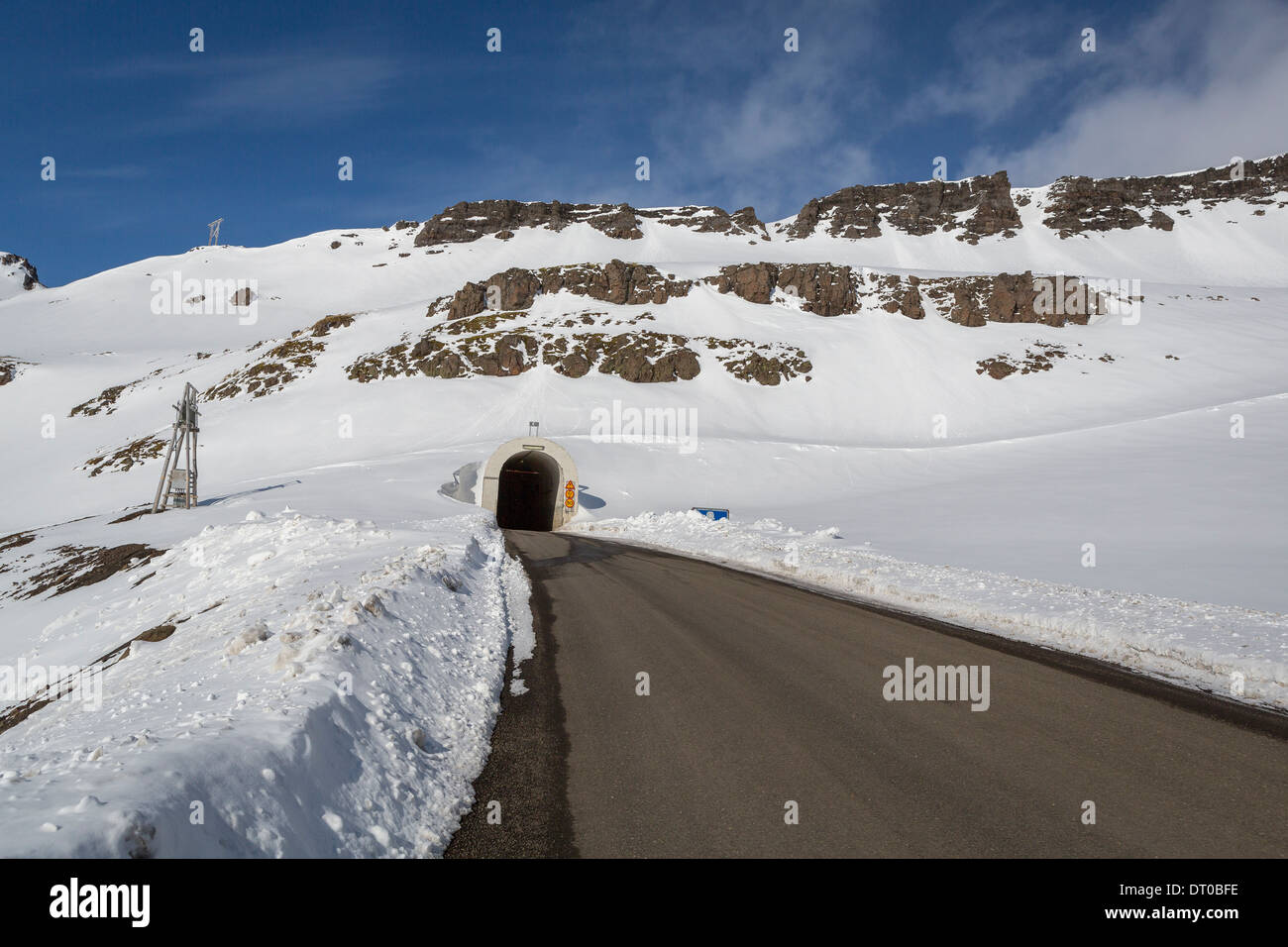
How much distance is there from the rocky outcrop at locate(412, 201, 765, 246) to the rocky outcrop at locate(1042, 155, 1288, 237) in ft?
239

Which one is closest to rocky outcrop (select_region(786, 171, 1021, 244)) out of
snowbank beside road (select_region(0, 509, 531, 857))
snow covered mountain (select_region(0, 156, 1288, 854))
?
snow covered mountain (select_region(0, 156, 1288, 854))

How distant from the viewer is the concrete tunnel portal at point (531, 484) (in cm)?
3788

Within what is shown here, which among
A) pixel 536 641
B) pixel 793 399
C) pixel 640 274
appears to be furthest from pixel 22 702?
pixel 640 274

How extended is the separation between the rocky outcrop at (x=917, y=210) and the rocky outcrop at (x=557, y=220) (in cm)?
1777

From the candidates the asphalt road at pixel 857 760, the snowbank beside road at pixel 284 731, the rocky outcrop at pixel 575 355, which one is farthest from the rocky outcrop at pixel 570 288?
the asphalt road at pixel 857 760

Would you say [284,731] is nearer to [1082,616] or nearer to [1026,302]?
[1082,616]

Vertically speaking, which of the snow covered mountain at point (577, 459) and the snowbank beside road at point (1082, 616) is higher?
the snow covered mountain at point (577, 459)

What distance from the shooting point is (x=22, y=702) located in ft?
34.8

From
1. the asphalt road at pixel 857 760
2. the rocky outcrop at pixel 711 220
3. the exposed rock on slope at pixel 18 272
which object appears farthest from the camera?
the exposed rock on slope at pixel 18 272

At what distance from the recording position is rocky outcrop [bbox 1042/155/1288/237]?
144 m

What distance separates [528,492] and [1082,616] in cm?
4062

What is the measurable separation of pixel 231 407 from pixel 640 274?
57337 mm

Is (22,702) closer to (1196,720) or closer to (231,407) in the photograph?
(1196,720)

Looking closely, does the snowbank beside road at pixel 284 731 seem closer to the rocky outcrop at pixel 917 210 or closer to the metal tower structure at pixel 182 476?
the metal tower structure at pixel 182 476
